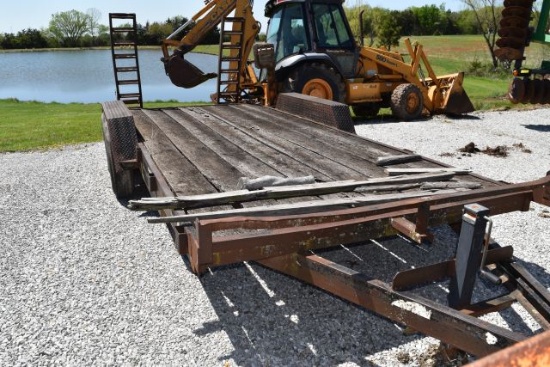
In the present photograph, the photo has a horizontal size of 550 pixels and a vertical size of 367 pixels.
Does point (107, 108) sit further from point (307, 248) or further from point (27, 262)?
point (307, 248)

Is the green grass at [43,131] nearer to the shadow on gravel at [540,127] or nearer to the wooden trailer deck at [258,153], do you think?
the wooden trailer deck at [258,153]

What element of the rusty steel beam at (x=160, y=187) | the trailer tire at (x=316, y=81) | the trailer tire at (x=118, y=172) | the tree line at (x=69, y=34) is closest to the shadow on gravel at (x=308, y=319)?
the rusty steel beam at (x=160, y=187)

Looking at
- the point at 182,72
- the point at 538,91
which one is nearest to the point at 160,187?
the point at 182,72

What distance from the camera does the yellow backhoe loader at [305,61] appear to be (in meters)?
11.3

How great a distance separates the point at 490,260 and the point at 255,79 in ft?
33.8

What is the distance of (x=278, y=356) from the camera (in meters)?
3.03

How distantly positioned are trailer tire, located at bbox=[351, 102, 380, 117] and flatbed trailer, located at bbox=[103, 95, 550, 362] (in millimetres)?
8917

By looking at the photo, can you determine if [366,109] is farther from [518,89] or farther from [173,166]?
[173,166]

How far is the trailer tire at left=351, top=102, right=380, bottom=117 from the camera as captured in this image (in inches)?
537

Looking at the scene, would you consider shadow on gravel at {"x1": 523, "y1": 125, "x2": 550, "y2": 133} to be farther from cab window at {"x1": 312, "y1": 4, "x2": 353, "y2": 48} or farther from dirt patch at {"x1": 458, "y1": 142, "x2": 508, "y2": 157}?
cab window at {"x1": 312, "y1": 4, "x2": 353, "y2": 48}

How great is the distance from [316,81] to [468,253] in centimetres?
940

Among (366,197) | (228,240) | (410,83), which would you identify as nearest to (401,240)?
(366,197)

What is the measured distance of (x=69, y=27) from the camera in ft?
274

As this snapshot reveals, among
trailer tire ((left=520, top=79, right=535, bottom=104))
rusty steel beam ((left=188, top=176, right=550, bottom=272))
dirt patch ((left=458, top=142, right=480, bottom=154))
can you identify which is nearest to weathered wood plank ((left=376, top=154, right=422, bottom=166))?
rusty steel beam ((left=188, top=176, right=550, bottom=272))
